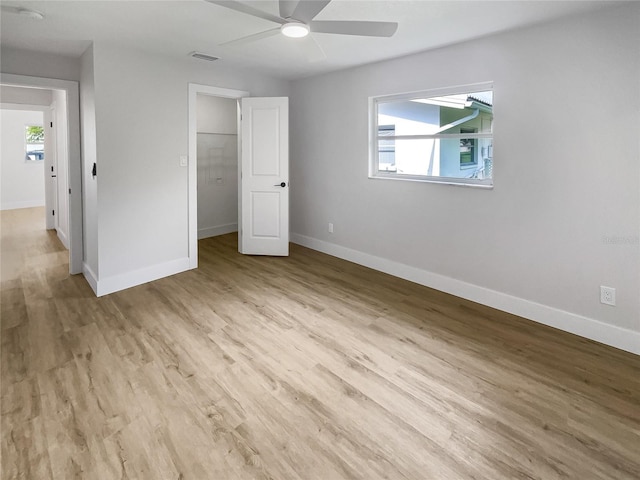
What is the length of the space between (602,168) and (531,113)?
0.70 m

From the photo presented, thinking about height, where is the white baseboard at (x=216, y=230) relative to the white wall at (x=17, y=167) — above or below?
below

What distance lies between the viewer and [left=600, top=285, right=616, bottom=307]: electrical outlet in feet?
9.02

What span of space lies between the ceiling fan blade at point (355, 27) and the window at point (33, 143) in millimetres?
9723

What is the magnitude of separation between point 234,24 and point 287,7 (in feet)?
3.34

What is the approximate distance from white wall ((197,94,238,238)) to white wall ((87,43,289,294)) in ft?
5.78

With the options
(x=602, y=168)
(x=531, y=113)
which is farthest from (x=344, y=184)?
(x=602, y=168)

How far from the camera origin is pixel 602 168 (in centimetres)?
273

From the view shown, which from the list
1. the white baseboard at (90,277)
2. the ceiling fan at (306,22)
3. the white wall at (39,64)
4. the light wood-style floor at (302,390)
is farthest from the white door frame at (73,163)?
the ceiling fan at (306,22)

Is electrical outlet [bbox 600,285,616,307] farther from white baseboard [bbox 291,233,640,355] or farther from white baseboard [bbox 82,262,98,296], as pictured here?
white baseboard [bbox 82,262,98,296]

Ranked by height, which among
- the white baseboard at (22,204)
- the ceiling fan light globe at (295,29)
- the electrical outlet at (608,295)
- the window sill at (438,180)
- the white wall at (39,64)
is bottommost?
the electrical outlet at (608,295)

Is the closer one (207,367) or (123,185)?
(207,367)

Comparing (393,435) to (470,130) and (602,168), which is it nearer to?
(602,168)

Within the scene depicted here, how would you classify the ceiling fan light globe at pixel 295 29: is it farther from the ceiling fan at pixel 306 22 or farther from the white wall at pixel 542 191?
the white wall at pixel 542 191

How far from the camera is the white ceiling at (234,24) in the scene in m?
2.61
